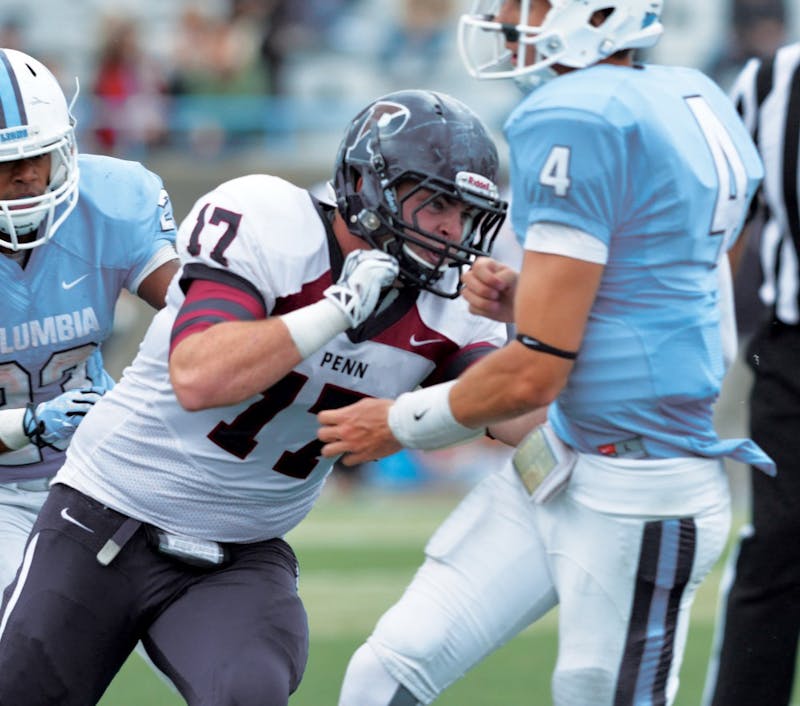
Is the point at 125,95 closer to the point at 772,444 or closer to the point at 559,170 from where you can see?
the point at 772,444

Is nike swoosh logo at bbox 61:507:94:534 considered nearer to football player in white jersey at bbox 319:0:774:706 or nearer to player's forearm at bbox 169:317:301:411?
player's forearm at bbox 169:317:301:411

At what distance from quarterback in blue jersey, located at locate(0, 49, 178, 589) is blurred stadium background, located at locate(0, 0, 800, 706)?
465 cm

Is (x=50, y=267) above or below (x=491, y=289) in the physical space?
below

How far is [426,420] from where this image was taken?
286 centimetres

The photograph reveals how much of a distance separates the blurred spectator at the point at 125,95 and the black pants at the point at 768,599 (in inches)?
Result: 308

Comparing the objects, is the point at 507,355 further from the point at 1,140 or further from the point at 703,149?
the point at 1,140

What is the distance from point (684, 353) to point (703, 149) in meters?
0.35

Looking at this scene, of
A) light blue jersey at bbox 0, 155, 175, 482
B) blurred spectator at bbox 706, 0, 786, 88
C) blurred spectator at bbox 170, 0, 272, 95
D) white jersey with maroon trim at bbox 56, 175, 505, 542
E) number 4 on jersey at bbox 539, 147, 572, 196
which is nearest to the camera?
number 4 on jersey at bbox 539, 147, 572, 196

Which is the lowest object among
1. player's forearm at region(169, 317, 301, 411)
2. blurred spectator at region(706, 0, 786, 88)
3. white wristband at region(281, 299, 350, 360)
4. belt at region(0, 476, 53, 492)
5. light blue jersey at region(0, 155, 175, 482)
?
blurred spectator at region(706, 0, 786, 88)

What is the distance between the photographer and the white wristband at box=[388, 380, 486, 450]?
2.85 meters

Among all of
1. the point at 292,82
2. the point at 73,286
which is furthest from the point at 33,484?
the point at 292,82

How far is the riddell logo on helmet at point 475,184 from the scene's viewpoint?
10.00ft

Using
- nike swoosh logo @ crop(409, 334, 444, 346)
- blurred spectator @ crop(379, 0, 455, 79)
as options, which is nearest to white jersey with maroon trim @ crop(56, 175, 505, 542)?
nike swoosh logo @ crop(409, 334, 444, 346)

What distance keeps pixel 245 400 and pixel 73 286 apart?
0.75 meters
